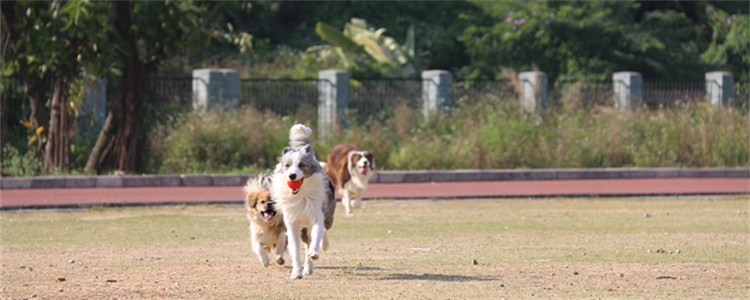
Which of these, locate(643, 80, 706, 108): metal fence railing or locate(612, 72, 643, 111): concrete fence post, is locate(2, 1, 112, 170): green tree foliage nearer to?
locate(612, 72, 643, 111): concrete fence post

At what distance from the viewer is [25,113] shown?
77.7ft

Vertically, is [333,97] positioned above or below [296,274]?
above

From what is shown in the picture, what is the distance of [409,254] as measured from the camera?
1036 centimetres

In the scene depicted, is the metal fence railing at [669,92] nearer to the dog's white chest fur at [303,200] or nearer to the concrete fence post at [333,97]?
the concrete fence post at [333,97]

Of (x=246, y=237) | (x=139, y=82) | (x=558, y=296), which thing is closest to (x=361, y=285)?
(x=558, y=296)

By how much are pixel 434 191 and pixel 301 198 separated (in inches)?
405

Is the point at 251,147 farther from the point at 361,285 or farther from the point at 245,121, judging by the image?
the point at 361,285

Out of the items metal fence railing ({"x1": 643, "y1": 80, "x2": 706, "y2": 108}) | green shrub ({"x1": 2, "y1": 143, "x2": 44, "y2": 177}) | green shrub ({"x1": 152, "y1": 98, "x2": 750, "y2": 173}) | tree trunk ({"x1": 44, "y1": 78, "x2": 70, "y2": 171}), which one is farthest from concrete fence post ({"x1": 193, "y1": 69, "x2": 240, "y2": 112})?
metal fence railing ({"x1": 643, "y1": 80, "x2": 706, "y2": 108})

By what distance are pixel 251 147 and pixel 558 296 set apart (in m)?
15.1

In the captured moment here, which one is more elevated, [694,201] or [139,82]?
[139,82]

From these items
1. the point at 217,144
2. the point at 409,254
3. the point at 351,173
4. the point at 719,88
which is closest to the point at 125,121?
the point at 217,144

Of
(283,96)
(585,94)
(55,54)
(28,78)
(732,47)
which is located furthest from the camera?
(732,47)

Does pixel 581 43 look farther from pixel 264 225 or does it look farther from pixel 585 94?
pixel 264 225

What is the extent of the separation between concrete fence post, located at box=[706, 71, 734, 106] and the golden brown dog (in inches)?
839
